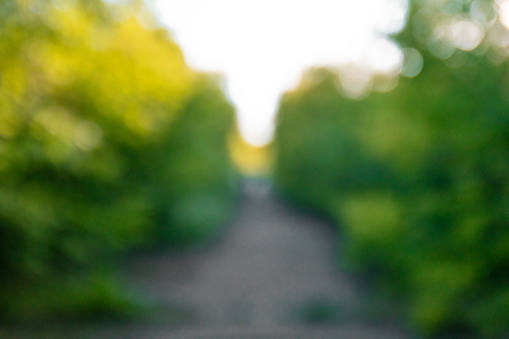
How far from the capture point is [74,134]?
4.78m

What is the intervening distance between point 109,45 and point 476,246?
6.08 meters

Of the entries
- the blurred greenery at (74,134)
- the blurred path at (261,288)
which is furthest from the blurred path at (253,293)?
the blurred greenery at (74,134)

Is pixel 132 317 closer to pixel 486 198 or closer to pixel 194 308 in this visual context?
pixel 194 308

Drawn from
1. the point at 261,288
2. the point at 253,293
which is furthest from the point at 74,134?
the point at 261,288

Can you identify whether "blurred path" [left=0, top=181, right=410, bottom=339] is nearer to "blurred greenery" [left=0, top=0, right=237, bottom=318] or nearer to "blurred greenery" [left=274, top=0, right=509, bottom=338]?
"blurred greenery" [left=0, top=0, right=237, bottom=318]

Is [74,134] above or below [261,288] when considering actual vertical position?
below

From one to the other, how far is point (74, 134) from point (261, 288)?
647 cm

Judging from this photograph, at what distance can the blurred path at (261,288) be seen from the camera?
6.11m

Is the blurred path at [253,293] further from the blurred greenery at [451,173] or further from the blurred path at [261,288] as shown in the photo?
the blurred greenery at [451,173]

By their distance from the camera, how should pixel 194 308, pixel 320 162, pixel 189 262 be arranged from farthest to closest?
pixel 320 162 → pixel 189 262 → pixel 194 308

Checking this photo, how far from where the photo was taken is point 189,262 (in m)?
12.0

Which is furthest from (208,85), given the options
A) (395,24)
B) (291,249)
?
(395,24)

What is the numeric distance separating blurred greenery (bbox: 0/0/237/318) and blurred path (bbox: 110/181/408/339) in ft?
5.98

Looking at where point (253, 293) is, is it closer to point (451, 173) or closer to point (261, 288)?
point (261, 288)
